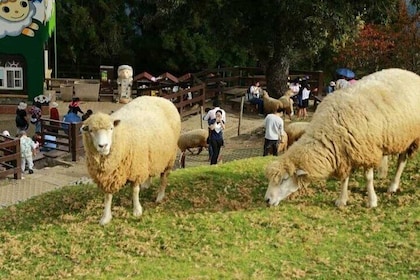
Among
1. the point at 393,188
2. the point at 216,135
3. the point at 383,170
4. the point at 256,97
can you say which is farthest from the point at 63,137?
the point at 393,188

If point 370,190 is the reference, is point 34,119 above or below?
below

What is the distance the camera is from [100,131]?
285 inches

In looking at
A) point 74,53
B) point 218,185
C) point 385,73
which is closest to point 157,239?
point 218,185

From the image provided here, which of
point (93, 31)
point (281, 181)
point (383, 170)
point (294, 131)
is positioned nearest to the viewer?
point (281, 181)

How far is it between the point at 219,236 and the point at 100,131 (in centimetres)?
196

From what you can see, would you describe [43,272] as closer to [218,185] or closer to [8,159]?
[218,185]

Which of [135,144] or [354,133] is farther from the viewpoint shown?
[135,144]

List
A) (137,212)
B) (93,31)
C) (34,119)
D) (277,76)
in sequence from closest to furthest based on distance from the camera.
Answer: (137,212) < (34,119) < (277,76) < (93,31)

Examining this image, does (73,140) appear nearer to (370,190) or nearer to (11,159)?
(11,159)

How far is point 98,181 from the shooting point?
770 cm

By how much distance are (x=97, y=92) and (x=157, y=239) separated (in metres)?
17.9

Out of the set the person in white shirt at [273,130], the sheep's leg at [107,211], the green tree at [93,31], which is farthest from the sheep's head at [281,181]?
the green tree at [93,31]

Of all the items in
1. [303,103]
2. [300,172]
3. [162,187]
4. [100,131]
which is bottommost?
[162,187]

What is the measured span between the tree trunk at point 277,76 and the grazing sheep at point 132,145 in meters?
11.9
